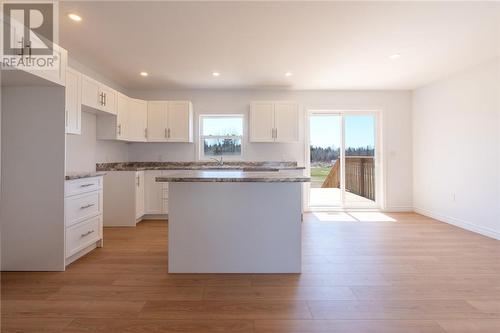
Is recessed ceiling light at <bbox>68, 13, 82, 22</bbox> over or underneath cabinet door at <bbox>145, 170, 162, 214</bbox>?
over

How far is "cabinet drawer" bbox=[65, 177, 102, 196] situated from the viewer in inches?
99.7

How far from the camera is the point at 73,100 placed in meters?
3.04

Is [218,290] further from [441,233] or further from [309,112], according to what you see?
[309,112]

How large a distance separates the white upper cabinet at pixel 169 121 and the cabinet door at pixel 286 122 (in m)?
1.72

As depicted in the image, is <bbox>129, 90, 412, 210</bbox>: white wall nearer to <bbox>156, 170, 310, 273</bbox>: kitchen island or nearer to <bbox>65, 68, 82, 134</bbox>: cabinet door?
<bbox>65, 68, 82, 134</bbox>: cabinet door

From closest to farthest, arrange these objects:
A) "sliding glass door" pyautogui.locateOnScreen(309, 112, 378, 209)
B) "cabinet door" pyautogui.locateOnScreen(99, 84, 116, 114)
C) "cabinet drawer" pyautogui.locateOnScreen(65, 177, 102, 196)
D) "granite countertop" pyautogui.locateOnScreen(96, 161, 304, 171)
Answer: "cabinet drawer" pyautogui.locateOnScreen(65, 177, 102, 196) < "cabinet door" pyautogui.locateOnScreen(99, 84, 116, 114) < "granite countertop" pyautogui.locateOnScreen(96, 161, 304, 171) < "sliding glass door" pyautogui.locateOnScreen(309, 112, 378, 209)

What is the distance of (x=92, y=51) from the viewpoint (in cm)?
338

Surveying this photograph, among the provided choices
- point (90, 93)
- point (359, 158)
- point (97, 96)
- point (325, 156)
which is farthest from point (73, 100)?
point (359, 158)

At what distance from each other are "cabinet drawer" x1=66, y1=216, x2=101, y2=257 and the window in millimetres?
2636

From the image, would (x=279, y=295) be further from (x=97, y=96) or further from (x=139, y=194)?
(x=97, y=96)

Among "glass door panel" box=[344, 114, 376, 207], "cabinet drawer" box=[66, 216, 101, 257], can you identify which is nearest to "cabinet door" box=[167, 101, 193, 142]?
"cabinet drawer" box=[66, 216, 101, 257]

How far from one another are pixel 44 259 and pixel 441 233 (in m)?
4.91

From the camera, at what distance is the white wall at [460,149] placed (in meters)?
3.61

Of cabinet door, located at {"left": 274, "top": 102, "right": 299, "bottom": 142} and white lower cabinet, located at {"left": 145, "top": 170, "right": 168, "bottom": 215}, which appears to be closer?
white lower cabinet, located at {"left": 145, "top": 170, "right": 168, "bottom": 215}
